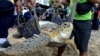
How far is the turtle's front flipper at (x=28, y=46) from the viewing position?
2.28 metres

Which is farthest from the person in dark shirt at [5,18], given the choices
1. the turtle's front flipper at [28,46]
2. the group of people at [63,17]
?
the turtle's front flipper at [28,46]

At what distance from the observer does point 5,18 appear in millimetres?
2619

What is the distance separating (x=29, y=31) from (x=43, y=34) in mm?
136

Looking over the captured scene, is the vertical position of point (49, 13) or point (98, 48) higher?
point (49, 13)

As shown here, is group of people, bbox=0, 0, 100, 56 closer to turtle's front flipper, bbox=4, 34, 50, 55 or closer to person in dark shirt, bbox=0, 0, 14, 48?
person in dark shirt, bbox=0, 0, 14, 48

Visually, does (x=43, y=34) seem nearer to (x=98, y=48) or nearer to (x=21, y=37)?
(x=21, y=37)

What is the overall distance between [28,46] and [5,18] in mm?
435

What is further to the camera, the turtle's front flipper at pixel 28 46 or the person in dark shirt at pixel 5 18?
the person in dark shirt at pixel 5 18

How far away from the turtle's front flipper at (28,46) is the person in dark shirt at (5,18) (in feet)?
0.67

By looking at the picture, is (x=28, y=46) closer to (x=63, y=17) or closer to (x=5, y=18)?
(x=5, y=18)

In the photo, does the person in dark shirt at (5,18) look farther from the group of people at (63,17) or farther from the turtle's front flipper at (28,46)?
the turtle's front flipper at (28,46)

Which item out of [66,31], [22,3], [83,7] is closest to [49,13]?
[83,7]

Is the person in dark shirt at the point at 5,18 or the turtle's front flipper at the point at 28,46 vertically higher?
the person in dark shirt at the point at 5,18

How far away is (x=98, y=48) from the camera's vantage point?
529cm
